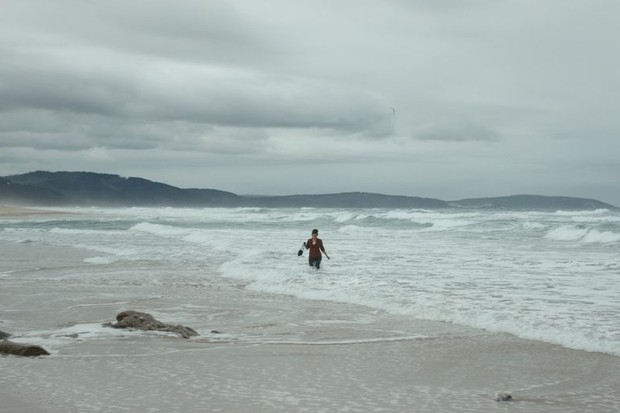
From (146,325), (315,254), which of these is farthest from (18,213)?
(146,325)

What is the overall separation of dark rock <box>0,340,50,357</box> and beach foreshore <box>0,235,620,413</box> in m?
0.16

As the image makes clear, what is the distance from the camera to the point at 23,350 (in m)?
7.95

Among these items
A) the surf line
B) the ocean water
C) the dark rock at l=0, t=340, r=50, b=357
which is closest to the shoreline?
the ocean water

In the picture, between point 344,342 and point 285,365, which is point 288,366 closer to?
point 285,365

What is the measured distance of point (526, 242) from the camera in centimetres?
3069

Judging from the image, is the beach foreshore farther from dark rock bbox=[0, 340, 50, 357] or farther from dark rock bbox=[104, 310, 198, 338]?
dark rock bbox=[104, 310, 198, 338]

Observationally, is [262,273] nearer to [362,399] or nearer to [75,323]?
[75,323]

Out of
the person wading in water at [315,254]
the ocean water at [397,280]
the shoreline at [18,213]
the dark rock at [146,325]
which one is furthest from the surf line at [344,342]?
the shoreline at [18,213]

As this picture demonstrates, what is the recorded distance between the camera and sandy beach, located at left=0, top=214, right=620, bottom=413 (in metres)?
6.21

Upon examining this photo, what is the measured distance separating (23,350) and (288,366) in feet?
10.1

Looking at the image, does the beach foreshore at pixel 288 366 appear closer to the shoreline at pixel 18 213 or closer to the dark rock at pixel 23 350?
the dark rock at pixel 23 350

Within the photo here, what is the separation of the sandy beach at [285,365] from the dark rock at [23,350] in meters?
0.17

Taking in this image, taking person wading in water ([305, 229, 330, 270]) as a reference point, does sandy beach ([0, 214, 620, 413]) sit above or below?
below

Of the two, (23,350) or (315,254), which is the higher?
(315,254)
